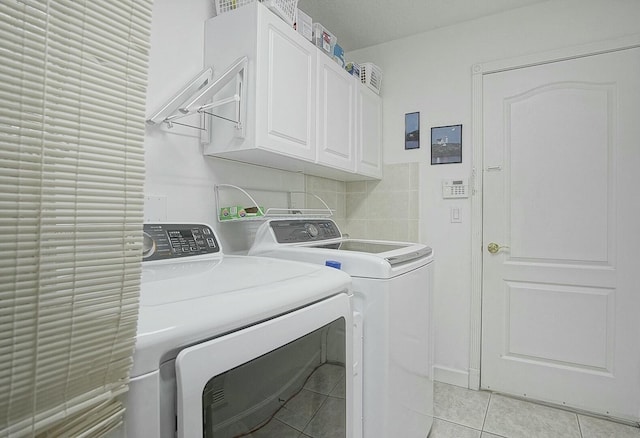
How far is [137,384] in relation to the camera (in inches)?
19.1

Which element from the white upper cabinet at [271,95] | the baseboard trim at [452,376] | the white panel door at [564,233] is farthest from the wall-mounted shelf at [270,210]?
the baseboard trim at [452,376]

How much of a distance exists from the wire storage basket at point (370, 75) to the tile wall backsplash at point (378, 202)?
0.65 metres

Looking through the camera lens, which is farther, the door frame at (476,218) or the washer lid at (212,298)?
the door frame at (476,218)

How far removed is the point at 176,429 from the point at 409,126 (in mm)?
2530

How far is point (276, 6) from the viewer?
1.57 meters

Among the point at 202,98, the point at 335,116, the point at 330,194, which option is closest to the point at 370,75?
the point at 335,116

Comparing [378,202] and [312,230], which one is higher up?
[378,202]

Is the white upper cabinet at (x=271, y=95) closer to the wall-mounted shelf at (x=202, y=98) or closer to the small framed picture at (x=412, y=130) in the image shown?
the wall-mounted shelf at (x=202, y=98)

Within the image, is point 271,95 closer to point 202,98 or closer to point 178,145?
point 202,98

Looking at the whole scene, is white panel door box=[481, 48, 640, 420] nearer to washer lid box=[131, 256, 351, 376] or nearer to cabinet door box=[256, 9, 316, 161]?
cabinet door box=[256, 9, 316, 161]

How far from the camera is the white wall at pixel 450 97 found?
2193mm

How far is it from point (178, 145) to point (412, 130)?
180cm

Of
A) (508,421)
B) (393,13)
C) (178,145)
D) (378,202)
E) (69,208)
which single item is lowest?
(508,421)

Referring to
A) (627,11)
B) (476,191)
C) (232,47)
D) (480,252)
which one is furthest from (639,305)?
(232,47)
